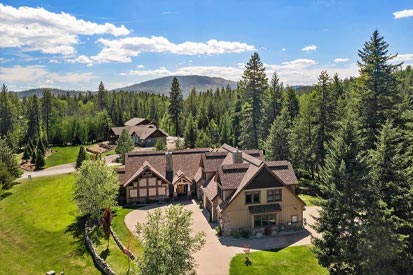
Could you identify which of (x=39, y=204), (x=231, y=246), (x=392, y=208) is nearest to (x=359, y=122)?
(x=392, y=208)

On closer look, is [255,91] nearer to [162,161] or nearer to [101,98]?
[162,161]

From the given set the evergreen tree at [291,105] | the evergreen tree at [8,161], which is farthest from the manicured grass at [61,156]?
the evergreen tree at [291,105]

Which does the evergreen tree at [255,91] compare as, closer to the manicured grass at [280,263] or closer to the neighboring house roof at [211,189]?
the neighboring house roof at [211,189]

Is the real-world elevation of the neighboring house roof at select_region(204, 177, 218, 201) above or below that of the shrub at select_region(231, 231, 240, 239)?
above

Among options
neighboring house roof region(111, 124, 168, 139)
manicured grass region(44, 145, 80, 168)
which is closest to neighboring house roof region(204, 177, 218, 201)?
manicured grass region(44, 145, 80, 168)

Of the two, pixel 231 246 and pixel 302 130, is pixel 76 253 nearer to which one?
pixel 231 246

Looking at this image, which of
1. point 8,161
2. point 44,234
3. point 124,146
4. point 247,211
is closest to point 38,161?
point 8,161

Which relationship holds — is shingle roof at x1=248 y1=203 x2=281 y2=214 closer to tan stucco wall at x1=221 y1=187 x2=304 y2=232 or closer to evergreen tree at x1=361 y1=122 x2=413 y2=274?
tan stucco wall at x1=221 y1=187 x2=304 y2=232
